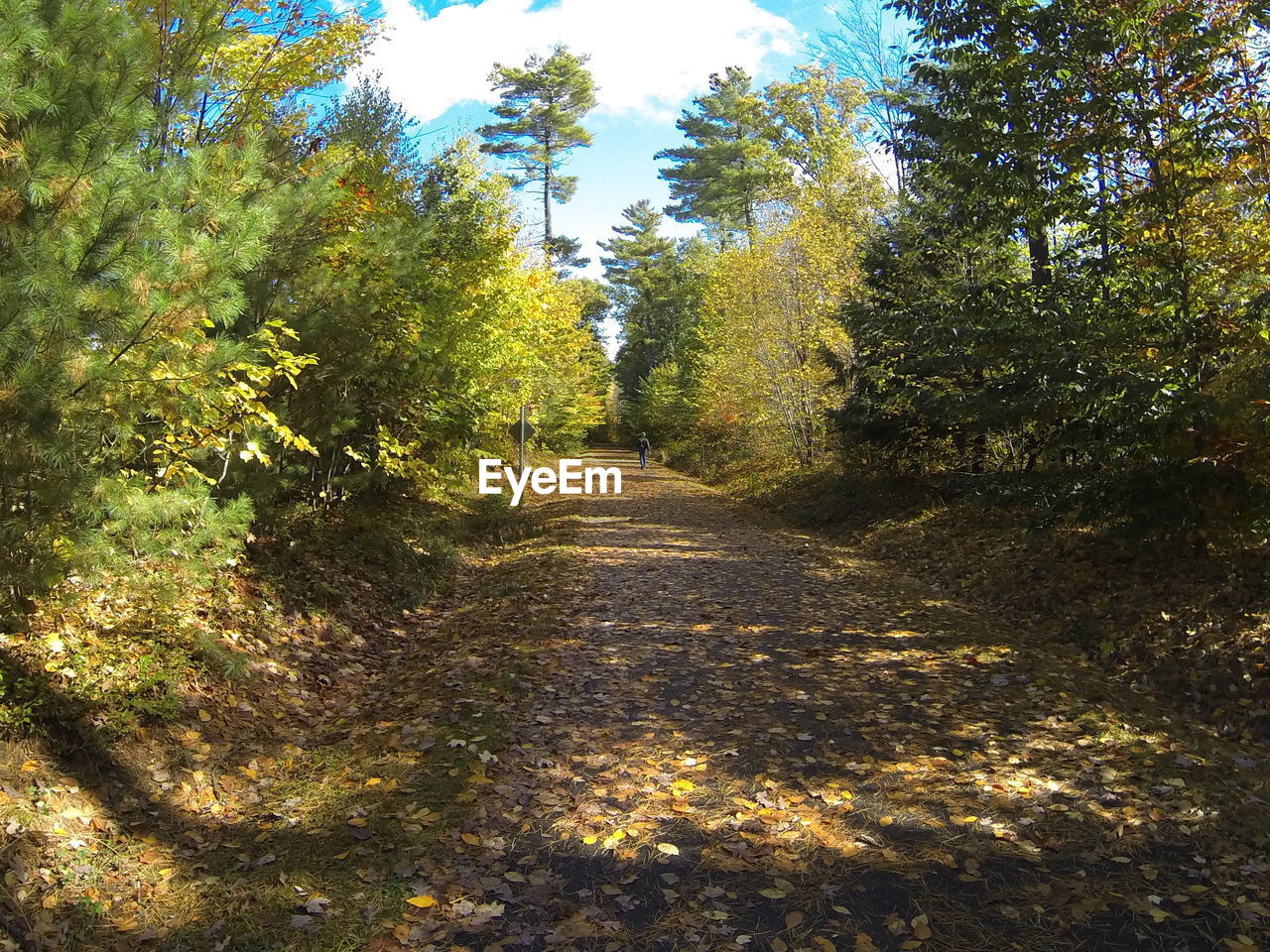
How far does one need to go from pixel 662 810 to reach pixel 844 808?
3.34ft

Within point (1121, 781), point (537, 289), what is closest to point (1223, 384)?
point (1121, 781)

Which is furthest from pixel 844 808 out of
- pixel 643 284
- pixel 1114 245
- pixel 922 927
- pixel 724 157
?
pixel 643 284

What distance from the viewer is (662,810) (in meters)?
4.37

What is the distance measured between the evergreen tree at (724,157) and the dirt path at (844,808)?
30.8 m

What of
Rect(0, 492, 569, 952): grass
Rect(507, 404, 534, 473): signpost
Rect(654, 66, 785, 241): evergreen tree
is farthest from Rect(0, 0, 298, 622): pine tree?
Rect(654, 66, 785, 241): evergreen tree

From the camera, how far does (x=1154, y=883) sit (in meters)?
3.57

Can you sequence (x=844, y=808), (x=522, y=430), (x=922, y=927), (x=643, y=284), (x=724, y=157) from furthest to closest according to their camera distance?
(x=643, y=284) < (x=724, y=157) < (x=522, y=430) < (x=844, y=808) < (x=922, y=927)

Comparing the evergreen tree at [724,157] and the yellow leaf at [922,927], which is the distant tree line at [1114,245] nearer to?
the yellow leaf at [922,927]

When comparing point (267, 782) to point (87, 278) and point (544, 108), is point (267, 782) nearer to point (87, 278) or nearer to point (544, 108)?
point (87, 278)

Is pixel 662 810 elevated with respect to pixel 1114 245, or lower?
lower

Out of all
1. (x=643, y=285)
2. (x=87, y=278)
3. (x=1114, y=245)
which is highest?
(x=643, y=285)

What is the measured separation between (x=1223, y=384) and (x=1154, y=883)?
475 centimetres

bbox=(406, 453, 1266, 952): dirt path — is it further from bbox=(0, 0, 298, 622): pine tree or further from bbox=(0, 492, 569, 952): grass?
bbox=(0, 0, 298, 622): pine tree

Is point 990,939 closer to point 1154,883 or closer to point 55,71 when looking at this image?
point 1154,883
